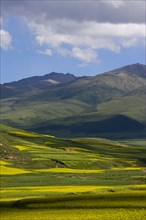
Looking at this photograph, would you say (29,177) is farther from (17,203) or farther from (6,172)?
(17,203)

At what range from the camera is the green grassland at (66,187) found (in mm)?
Result: 54422

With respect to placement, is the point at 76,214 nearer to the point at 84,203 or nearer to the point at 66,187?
the point at 84,203

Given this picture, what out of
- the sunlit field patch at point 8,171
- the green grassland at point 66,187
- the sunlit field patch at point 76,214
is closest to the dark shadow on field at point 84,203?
the green grassland at point 66,187

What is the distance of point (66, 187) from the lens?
303ft

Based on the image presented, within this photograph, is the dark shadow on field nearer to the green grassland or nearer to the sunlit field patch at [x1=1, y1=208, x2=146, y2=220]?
the green grassland

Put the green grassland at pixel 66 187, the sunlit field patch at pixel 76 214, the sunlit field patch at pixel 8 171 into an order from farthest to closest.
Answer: the sunlit field patch at pixel 8 171
the green grassland at pixel 66 187
the sunlit field patch at pixel 76 214

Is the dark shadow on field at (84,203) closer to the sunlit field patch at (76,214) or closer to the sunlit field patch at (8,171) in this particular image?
the sunlit field patch at (76,214)

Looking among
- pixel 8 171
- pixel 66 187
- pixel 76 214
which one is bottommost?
pixel 66 187

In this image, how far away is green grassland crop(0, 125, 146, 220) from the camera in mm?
54422

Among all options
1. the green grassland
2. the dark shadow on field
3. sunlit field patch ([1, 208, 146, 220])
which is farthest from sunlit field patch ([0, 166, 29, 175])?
sunlit field patch ([1, 208, 146, 220])

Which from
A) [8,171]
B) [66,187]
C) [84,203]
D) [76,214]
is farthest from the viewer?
[8,171]

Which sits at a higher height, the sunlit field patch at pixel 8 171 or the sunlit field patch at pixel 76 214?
the sunlit field patch at pixel 76 214

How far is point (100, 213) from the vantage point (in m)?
51.3

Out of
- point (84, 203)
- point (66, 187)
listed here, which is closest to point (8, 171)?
point (66, 187)
